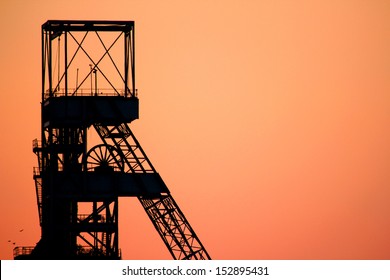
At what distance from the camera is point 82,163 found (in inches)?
6216

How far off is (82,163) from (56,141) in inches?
156

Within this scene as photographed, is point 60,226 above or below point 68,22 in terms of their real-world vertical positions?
below
